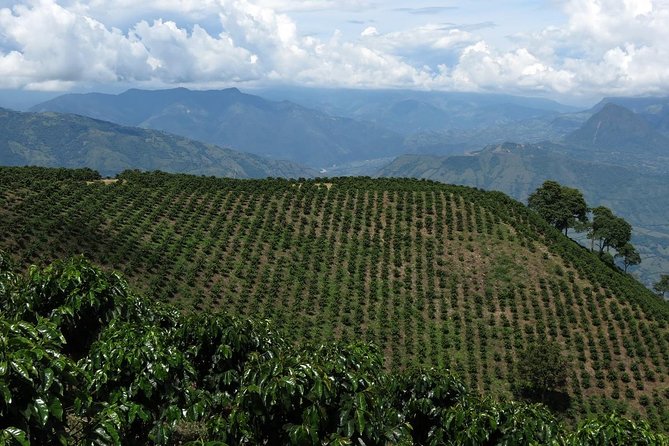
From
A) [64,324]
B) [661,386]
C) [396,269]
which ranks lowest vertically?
[661,386]

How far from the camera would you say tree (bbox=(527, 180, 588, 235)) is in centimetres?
8456

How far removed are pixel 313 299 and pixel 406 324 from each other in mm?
8204

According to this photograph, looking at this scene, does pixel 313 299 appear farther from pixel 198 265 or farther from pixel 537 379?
pixel 537 379

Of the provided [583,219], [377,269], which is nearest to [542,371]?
[377,269]

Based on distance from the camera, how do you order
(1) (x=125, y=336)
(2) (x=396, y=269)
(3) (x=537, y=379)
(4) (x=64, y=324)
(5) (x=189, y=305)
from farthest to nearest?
(2) (x=396, y=269) < (5) (x=189, y=305) < (3) (x=537, y=379) < (4) (x=64, y=324) < (1) (x=125, y=336)

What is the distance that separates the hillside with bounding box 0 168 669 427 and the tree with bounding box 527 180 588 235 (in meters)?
26.2

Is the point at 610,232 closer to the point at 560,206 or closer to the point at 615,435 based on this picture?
the point at 560,206

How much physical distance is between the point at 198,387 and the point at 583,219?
86.4 metres

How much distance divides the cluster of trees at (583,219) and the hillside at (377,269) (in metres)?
26.4

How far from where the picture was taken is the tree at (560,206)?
84.6 m

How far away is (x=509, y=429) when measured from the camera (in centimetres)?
1207

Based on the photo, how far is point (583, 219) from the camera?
86.2m

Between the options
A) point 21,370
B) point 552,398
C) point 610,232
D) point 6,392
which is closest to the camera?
point 6,392

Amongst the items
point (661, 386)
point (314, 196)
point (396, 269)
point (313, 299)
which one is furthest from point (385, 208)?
point (661, 386)
